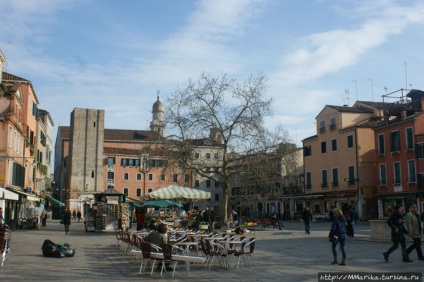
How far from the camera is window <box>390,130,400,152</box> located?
144ft

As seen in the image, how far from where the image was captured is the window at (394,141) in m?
44.0

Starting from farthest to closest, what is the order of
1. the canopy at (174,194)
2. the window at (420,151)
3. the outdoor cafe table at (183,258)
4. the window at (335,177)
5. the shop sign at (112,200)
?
the window at (335,177), the window at (420,151), the shop sign at (112,200), the canopy at (174,194), the outdoor cafe table at (183,258)

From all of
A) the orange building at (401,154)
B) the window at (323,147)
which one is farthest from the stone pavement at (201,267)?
the window at (323,147)

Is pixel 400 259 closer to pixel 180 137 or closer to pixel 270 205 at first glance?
pixel 180 137

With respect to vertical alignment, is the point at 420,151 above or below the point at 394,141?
below

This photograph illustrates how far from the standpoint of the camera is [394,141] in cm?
4441

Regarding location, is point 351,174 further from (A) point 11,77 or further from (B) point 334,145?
(A) point 11,77

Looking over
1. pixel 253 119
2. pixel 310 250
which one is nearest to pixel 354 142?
pixel 253 119

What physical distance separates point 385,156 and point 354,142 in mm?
4672

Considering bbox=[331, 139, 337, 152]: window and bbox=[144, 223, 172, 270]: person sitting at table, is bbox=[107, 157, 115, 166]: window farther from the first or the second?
bbox=[144, 223, 172, 270]: person sitting at table

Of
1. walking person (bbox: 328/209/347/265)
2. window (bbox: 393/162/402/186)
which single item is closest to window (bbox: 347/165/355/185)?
window (bbox: 393/162/402/186)

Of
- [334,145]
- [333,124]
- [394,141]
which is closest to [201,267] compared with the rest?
[394,141]

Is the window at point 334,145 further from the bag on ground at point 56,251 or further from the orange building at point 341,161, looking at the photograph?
the bag on ground at point 56,251

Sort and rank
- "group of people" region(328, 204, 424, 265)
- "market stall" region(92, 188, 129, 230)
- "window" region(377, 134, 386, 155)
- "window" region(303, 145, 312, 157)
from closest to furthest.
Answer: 1. "group of people" region(328, 204, 424, 265)
2. "market stall" region(92, 188, 129, 230)
3. "window" region(377, 134, 386, 155)
4. "window" region(303, 145, 312, 157)
